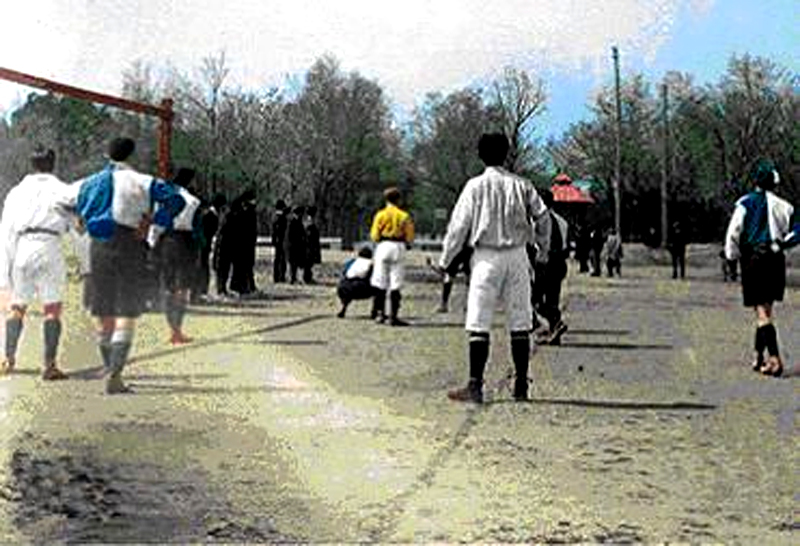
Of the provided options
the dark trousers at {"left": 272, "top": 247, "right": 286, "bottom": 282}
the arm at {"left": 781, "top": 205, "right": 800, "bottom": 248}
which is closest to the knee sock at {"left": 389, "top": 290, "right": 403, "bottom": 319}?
the dark trousers at {"left": 272, "top": 247, "right": 286, "bottom": 282}

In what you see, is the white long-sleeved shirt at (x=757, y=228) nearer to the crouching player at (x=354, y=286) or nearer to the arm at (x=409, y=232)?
the arm at (x=409, y=232)

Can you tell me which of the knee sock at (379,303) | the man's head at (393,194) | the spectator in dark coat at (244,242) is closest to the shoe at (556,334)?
the knee sock at (379,303)

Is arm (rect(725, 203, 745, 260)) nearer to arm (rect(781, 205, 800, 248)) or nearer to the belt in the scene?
arm (rect(781, 205, 800, 248))

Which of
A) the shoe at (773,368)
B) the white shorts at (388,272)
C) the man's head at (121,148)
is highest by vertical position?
the man's head at (121,148)

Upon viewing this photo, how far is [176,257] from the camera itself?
2.94 meters

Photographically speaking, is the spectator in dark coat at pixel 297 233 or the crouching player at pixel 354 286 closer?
the spectator in dark coat at pixel 297 233

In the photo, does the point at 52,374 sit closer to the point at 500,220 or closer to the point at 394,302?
the point at 500,220

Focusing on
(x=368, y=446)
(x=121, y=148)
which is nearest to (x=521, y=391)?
(x=368, y=446)

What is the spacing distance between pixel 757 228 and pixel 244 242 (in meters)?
1.88

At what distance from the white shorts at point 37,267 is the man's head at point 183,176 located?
1.13 meters

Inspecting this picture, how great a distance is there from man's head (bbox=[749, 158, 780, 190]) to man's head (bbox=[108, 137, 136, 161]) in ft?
4.26

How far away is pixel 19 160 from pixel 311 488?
0.88 metres

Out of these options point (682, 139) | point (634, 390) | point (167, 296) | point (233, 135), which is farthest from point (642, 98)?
point (634, 390)

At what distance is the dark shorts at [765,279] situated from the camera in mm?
4781
